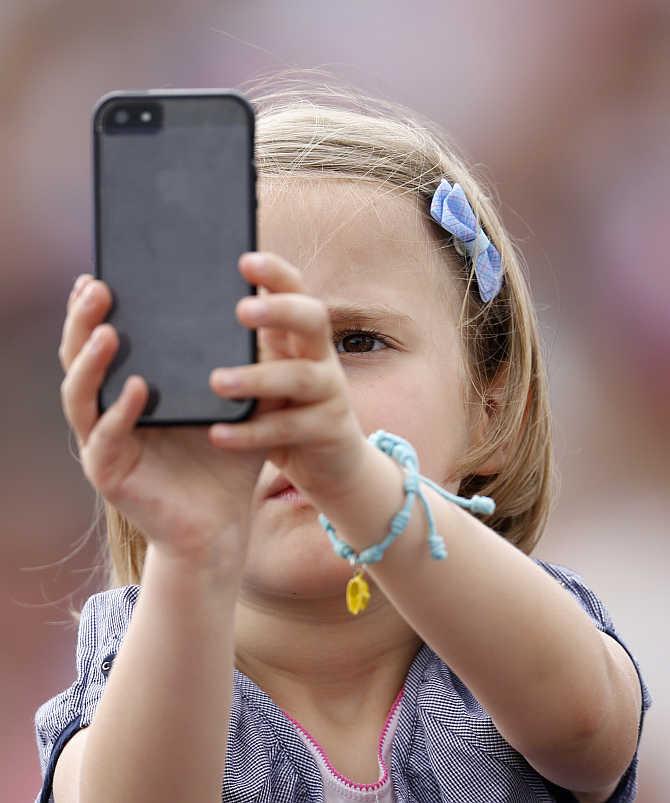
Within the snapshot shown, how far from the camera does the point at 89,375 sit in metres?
0.53

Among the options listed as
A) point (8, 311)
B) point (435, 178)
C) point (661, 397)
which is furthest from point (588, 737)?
point (8, 311)

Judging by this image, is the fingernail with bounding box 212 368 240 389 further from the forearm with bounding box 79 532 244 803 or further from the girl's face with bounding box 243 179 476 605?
the girl's face with bounding box 243 179 476 605

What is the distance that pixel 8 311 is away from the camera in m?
2.07

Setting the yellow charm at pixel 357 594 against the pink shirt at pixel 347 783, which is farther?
the pink shirt at pixel 347 783

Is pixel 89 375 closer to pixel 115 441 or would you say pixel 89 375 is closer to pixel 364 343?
pixel 115 441

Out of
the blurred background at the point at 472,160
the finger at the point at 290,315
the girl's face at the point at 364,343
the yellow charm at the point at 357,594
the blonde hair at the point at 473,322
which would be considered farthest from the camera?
the blurred background at the point at 472,160

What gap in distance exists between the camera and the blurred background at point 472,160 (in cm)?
194

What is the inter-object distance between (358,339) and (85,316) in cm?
36

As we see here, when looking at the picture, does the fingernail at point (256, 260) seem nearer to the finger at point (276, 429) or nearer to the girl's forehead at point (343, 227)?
the finger at point (276, 429)

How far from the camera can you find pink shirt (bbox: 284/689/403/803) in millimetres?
829

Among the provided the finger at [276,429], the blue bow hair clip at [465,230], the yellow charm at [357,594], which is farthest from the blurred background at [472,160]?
the finger at [276,429]

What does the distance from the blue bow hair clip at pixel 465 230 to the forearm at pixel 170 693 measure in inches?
18.5

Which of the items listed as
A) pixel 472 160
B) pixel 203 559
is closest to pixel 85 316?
pixel 203 559

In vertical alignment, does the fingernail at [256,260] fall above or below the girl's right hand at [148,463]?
above
